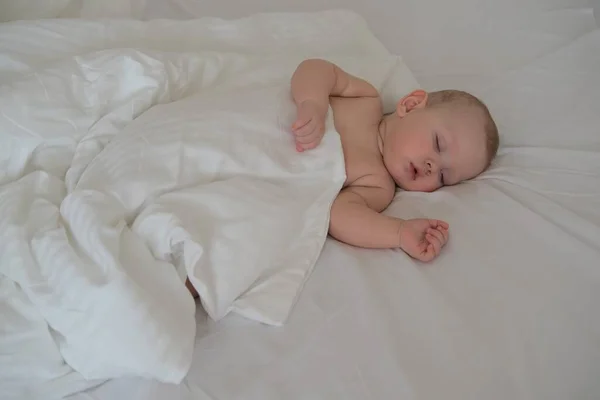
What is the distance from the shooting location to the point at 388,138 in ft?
3.88

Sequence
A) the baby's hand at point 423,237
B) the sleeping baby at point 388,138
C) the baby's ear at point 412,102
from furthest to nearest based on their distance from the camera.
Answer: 1. the baby's ear at point 412,102
2. the sleeping baby at point 388,138
3. the baby's hand at point 423,237

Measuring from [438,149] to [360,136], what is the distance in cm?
15

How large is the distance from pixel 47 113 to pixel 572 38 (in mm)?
1156

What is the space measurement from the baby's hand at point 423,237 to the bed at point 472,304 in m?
0.02

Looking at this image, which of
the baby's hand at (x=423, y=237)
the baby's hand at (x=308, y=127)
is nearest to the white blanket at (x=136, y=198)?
the baby's hand at (x=308, y=127)

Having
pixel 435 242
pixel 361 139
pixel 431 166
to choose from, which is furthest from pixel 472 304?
pixel 361 139

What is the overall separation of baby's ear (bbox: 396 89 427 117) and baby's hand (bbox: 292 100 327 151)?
0.66 feet

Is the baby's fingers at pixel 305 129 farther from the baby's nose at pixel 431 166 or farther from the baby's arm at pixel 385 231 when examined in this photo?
the baby's nose at pixel 431 166

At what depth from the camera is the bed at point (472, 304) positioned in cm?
77

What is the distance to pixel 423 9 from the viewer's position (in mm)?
1569

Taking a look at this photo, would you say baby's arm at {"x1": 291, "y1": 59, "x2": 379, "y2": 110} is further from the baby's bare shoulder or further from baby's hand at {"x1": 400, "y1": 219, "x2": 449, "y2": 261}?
baby's hand at {"x1": 400, "y1": 219, "x2": 449, "y2": 261}

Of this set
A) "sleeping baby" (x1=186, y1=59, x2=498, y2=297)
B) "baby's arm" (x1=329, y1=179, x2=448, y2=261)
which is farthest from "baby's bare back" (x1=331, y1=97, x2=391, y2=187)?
"baby's arm" (x1=329, y1=179, x2=448, y2=261)

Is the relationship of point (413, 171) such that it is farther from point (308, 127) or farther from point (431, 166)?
point (308, 127)

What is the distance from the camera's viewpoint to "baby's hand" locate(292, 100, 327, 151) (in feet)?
3.39
